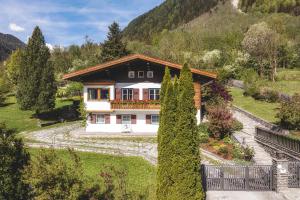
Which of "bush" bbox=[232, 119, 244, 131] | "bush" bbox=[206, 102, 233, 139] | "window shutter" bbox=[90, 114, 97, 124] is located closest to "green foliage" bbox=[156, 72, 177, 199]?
"bush" bbox=[206, 102, 233, 139]

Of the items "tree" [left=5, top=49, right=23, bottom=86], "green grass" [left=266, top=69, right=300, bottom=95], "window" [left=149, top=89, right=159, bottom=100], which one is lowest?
"window" [left=149, top=89, right=159, bottom=100]

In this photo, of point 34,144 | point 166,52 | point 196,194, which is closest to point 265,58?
point 166,52

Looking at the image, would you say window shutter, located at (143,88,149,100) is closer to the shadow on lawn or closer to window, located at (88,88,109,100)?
window, located at (88,88,109,100)

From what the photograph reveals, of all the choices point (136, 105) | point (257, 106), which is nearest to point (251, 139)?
point (136, 105)

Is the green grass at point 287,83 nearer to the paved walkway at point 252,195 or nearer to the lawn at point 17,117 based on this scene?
the lawn at point 17,117

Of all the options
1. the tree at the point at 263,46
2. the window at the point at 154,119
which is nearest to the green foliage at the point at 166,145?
the window at the point at 154,119

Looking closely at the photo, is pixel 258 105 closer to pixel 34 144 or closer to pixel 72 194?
Result: pixel 34 144
